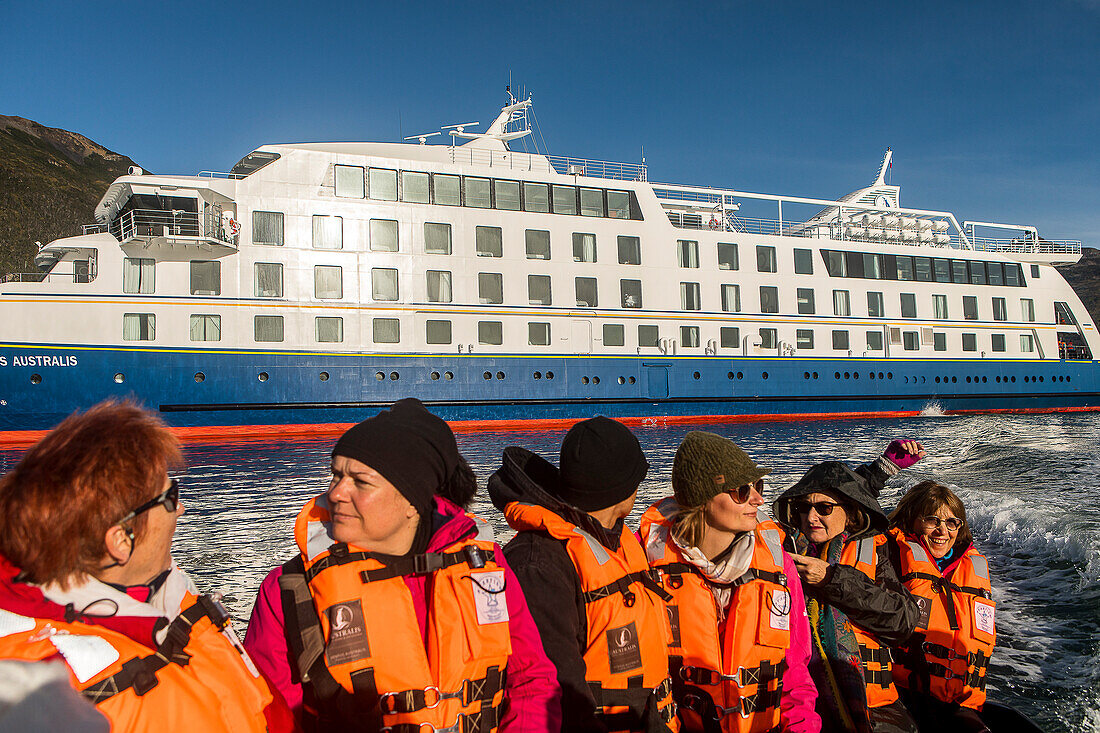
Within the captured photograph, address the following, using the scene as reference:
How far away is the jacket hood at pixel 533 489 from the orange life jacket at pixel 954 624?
5.46ft

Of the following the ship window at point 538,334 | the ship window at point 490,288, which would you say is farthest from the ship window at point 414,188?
the ship window at point 538,334

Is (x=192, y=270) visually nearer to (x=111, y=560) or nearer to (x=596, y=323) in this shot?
(x=596, y=323)

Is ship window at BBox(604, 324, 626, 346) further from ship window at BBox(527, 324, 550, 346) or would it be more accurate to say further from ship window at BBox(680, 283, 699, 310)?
ship window at BBox(680, 283, 699, 310)

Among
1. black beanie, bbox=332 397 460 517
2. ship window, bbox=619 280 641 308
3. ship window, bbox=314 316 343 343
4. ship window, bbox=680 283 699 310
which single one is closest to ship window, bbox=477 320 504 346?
Result: ship window, bbox=314 316 343 343

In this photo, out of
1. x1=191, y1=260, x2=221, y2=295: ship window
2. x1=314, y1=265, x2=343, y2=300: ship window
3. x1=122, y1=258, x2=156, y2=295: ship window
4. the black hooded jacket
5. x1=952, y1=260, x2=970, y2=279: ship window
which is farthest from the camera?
x1=952, y1=260, x2=970, y2=279: ship window

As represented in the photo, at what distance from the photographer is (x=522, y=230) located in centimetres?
1961

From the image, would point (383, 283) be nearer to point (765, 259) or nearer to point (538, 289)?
point (538, 289)

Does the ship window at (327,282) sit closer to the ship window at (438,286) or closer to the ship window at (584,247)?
the ship window at (438,286)

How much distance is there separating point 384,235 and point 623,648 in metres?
17.4

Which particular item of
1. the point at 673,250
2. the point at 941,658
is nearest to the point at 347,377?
the point at 673,250

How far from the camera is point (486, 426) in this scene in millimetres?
18062

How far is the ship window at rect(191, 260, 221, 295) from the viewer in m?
16.6

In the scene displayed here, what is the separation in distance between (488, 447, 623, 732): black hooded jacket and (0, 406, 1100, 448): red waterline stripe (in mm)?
10489

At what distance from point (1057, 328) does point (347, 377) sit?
1007 inches
